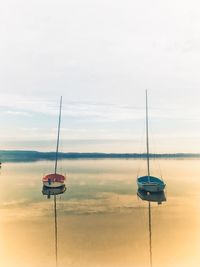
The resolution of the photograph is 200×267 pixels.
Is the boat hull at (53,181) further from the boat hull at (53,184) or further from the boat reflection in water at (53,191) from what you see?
the boat reflection in water at (53,191)

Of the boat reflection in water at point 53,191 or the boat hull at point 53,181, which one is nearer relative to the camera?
the boat reflection in water at point 53,191

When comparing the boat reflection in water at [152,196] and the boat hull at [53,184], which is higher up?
the boat hull at [53,184]

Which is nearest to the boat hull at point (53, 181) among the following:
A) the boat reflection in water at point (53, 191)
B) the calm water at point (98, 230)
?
the boat reflection in water at point (53, 191)

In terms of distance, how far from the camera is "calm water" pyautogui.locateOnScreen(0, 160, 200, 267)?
10.4 m

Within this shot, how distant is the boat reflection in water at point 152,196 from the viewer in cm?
1959

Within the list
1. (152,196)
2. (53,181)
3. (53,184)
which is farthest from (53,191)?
(152,196)

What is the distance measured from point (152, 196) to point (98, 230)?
25.8 feet

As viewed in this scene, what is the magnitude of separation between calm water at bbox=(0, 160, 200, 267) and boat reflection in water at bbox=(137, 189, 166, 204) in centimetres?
40

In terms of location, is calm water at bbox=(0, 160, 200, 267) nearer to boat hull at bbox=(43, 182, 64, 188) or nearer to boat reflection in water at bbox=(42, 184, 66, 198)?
boat reflection in water at bbox=(42, 184, 66, 198)

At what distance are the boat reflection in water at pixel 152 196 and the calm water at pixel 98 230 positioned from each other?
402 mm

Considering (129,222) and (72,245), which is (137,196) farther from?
(72,245)

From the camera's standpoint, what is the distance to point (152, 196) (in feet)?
67.4

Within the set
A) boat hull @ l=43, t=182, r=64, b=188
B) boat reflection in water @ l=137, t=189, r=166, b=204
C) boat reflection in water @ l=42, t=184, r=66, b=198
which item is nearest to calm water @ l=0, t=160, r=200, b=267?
boat reflection in water @ l=137, t=189, r=166, b=204

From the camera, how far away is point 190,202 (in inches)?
752
